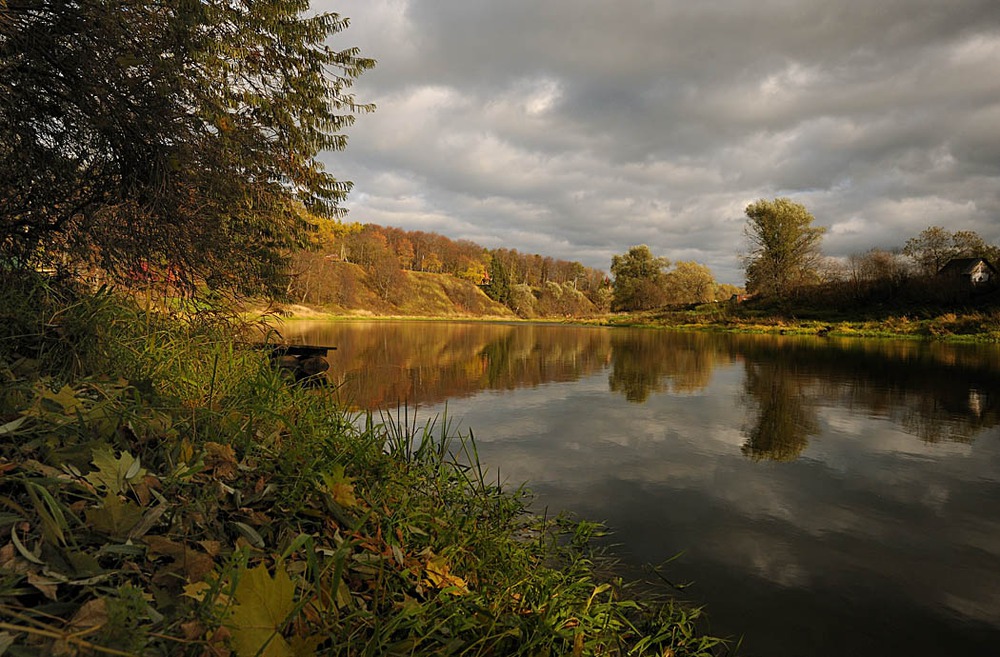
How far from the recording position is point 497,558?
297cm

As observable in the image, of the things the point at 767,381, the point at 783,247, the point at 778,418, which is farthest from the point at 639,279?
the point at 778,418

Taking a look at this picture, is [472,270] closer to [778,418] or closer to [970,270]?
[970,270]

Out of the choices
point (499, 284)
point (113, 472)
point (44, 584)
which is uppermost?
point (499, 284)

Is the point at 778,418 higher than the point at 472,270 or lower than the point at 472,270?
lower

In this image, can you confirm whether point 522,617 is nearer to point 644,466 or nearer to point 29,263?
point 644,466

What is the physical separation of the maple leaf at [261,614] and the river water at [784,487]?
101 inches

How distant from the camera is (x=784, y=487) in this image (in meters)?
5.09

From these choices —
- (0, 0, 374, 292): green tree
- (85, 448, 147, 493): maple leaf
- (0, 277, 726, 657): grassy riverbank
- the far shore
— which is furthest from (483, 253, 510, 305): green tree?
(85, 448, 147, 493): maple leaf

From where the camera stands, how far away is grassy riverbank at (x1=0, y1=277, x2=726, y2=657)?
4.50ft

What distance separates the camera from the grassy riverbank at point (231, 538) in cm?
137

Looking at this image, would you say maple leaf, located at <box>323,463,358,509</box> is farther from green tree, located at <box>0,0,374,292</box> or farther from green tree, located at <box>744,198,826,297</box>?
green tree, located at <box>744,198,826,297</box>

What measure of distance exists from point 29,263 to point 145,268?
0.94m

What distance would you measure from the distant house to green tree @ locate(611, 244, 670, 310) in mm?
41125

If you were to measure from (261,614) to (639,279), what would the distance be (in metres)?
88.2
